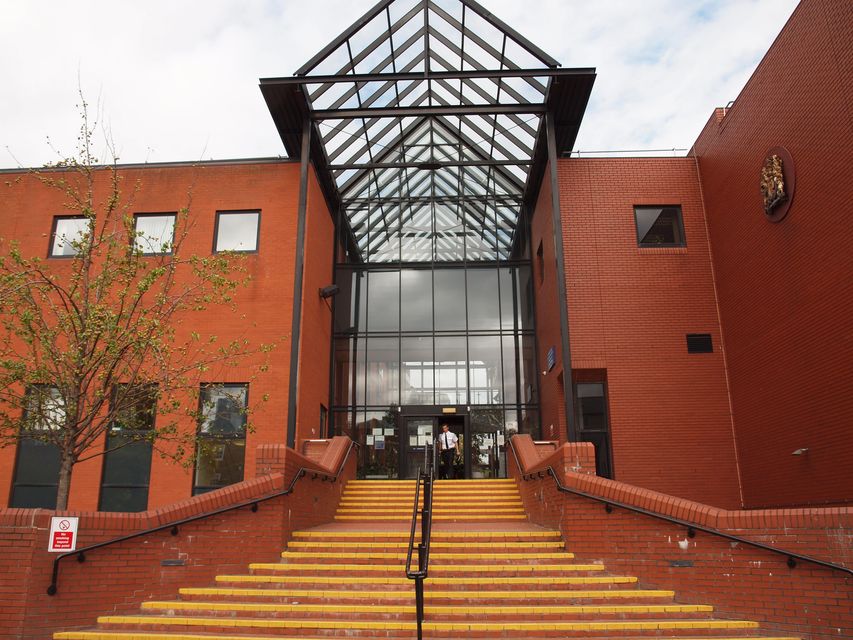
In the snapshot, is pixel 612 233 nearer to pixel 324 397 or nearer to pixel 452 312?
pixel 452 312

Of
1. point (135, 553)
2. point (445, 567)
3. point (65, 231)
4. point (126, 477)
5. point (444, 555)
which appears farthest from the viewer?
point (65, 231)

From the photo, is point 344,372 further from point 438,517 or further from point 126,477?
point 438,517

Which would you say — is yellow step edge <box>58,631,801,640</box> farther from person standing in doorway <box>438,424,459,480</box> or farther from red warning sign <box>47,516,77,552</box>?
person standing in doorway <box>438,424,459,480</box>

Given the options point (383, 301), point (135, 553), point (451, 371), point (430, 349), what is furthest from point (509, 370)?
point (135, 553)

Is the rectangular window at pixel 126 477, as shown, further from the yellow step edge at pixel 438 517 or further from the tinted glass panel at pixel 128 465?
the yellow step edge at pixel 438 517

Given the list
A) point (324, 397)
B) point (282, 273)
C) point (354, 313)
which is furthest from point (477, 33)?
point (324, 397)

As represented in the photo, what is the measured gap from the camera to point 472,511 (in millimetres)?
12000

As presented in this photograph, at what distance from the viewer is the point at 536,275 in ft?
59.4

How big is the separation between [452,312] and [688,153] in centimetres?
712

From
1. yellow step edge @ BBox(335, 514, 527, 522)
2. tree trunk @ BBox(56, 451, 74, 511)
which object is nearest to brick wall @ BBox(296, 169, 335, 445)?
yellow step edge @ BBox(335, 514, 527, 522)

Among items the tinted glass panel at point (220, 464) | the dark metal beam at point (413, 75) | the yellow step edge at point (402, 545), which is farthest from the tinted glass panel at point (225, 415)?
the dark metal beam at point (413, 75)

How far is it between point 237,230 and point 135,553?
9359 mm

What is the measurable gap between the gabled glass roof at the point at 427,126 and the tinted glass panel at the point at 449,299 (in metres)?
0.55

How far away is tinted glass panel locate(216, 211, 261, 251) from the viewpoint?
15.5 m
